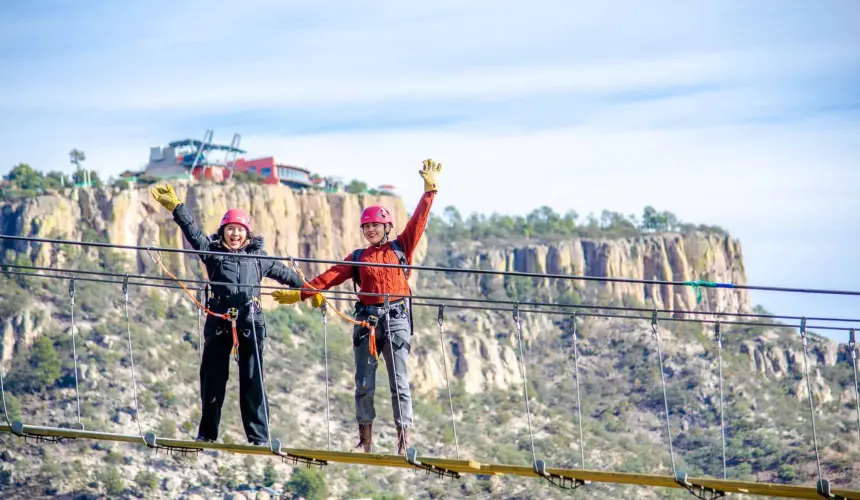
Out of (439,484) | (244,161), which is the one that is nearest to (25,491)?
(439,484)

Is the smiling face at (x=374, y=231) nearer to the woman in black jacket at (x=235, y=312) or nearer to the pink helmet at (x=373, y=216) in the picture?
the pink helmet at (x=373, y=216)

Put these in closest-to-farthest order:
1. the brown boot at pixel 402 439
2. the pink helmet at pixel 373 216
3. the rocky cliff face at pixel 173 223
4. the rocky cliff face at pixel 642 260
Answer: the brown boot at pixel 402 439
the pink helmet at pixel 373 216
the rocky cliff face at pixel 173 223
the rocky cliff face at pixel 642 260

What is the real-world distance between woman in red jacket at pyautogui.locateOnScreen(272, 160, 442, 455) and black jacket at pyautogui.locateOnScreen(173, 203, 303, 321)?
0.27 m

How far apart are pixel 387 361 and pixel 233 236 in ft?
5.83

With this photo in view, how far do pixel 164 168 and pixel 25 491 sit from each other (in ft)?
112

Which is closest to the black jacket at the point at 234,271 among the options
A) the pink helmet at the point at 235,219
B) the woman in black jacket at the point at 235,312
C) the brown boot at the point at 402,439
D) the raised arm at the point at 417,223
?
the woman in black jacket at the point at 235,312

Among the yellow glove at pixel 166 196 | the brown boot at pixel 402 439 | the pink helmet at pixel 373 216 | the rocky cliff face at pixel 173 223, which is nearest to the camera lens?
the brown boot at pixel 402 439

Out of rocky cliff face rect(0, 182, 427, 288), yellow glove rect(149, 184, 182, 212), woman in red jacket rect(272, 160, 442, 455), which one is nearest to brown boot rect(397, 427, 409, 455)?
woman in red jacket rect(272, 160, 442, 455)

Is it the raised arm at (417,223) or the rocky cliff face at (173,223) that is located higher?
the rocky cliff face at (173,223)

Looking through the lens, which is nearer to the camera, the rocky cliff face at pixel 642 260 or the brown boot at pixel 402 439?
the brown boot at pixel 402 439

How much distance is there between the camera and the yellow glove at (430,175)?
14.5 metres

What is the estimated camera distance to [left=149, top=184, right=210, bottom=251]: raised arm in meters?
14.4

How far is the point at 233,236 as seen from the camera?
567 inches

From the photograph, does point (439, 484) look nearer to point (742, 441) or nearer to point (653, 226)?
point (742, 441)
